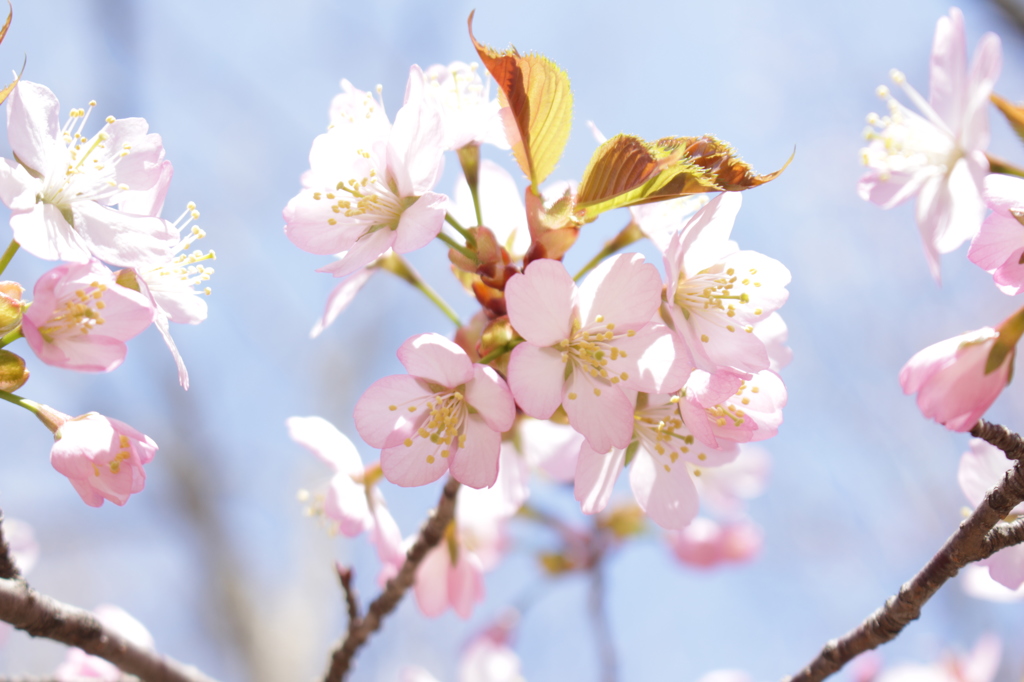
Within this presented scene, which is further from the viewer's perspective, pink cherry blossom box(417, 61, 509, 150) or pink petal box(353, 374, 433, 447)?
pink cherry blossom box(417, 61, 509, 150)

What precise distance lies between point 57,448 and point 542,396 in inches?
23.9

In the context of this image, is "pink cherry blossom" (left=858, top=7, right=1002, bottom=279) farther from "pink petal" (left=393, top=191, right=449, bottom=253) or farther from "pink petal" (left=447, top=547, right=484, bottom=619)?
"pink petal" (left=447, top=547, right=484, bottom=619)

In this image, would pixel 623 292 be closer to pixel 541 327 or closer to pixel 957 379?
pixel 541 327

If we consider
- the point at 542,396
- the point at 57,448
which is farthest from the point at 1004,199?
the point at 57,448

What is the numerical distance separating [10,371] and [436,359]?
523 millimetres

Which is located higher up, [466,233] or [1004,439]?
[1004,439]

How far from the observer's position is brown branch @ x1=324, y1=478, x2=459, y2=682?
1.30 metres

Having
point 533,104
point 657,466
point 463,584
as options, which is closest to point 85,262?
point 533,104

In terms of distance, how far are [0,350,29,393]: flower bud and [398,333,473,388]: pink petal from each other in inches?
18.2

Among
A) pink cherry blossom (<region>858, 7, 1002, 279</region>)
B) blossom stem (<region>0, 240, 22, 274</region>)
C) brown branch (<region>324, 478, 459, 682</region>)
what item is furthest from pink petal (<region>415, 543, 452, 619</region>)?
pink cherry blossom (<region>858, 7, 1002, 279</region>)

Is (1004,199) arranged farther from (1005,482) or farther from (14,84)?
(14,84)

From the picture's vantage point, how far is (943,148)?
1.27 m

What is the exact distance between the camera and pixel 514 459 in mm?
1530

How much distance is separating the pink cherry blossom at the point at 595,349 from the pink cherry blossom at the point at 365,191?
0.21 meters
